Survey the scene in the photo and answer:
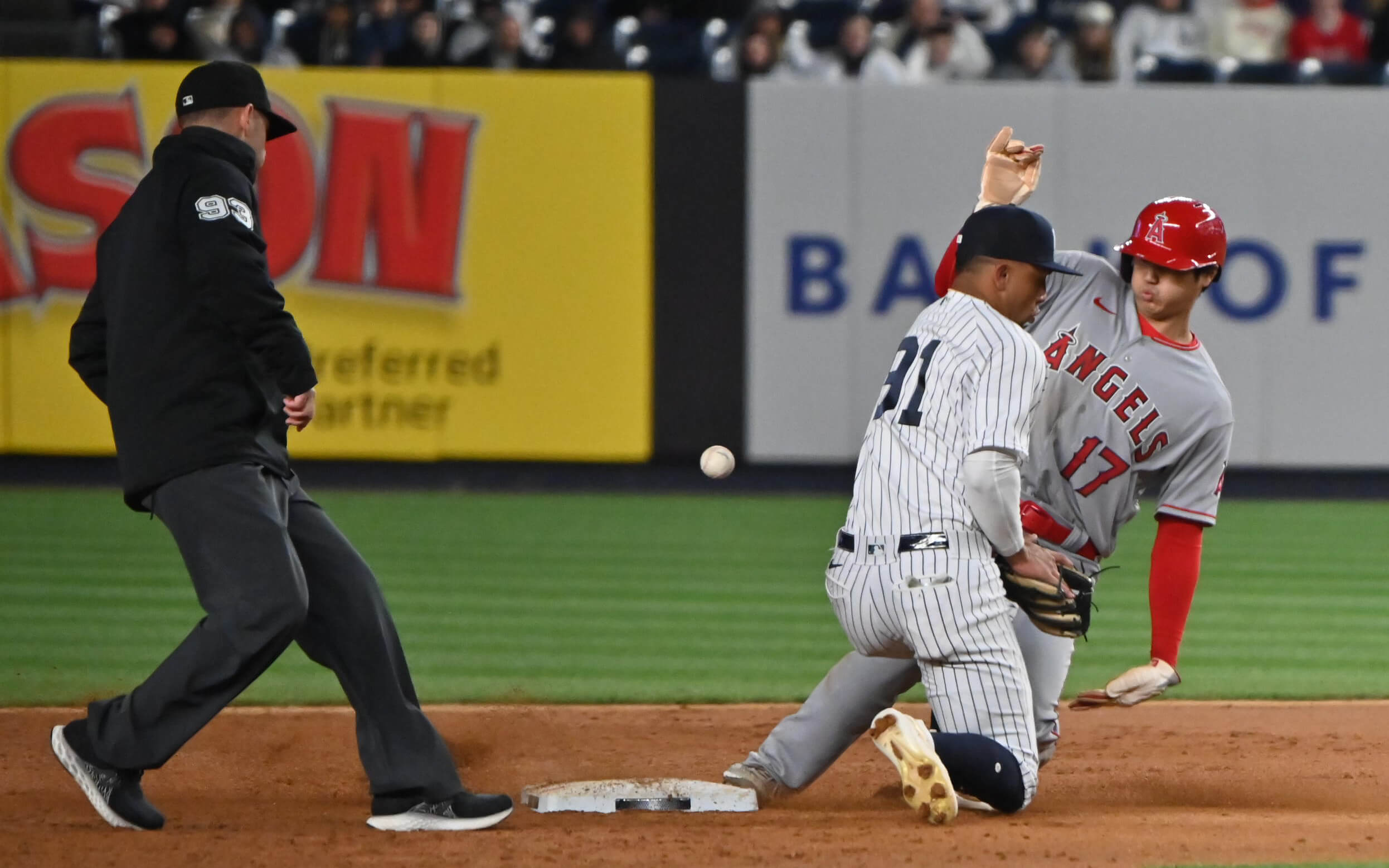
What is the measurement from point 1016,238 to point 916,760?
121cm

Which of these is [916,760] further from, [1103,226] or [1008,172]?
[1103,226]

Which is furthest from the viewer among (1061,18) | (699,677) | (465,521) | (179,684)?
(1061,18)

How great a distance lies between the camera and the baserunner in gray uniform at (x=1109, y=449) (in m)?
4.48

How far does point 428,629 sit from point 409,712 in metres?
3.55

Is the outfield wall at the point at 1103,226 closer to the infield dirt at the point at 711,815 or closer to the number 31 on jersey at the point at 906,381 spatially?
the infield dirt at the point at 711,815

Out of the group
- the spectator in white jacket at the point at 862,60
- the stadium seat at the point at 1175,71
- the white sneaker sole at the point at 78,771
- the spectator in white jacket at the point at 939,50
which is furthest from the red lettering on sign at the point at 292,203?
the white sneaker sole at the point at 78,771

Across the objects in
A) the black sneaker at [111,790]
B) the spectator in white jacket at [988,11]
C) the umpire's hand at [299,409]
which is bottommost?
the black sneaker at [111,790]

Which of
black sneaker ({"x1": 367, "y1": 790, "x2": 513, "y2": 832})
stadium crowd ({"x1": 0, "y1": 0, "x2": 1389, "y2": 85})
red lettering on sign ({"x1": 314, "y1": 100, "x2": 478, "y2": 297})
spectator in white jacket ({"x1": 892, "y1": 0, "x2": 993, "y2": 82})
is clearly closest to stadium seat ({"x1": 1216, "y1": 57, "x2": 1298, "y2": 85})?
stadium crowd ({"x1": 0, "y1": 0, "x2": 1389, "y2": 85})

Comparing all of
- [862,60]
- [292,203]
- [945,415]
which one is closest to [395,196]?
[292,203]

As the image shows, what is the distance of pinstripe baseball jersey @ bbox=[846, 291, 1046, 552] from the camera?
3891mm

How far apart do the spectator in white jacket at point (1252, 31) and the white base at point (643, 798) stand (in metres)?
10.4

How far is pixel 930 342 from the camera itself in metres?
4.07

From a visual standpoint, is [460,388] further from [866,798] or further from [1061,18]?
[866,798]

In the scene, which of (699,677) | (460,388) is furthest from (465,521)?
(699,677)
